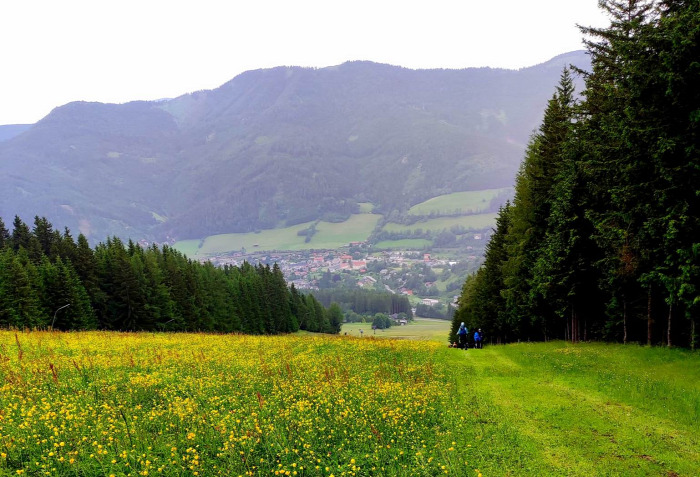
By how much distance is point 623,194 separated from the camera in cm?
1936

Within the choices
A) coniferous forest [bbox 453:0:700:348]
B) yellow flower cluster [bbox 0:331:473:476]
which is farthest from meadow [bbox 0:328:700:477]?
coniferous forest [bbox 453:0:700:348]

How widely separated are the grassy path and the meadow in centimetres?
5

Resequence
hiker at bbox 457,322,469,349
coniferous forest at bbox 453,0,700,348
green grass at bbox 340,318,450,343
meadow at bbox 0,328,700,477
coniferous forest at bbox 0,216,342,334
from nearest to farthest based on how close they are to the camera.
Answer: meadow at bbox 0,328,700,477 < coniferous forest at bbox 453,0,700,348 < hiker at bbox 457,322,469,349 < coniferous forest at bbox 0,216,342,334 < green grass at bbox 340,318,450,343

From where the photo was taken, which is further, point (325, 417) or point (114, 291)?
point (114, 291)

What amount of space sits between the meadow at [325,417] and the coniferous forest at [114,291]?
93.1ft

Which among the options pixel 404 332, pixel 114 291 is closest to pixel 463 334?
pixel 114 291

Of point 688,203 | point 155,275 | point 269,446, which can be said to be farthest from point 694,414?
point 155,275

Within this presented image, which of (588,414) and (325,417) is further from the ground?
(325,417)

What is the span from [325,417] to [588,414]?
8.04 meters

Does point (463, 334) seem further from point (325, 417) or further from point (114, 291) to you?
point (114, 291)

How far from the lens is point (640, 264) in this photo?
1959 centimetres

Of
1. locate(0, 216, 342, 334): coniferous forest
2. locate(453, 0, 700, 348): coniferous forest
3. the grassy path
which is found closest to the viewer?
the grassy path

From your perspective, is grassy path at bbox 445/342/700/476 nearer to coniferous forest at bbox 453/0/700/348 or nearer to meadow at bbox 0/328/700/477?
meadow at bbox 0/328/700/477

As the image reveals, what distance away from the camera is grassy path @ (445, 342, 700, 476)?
9.22 metres
